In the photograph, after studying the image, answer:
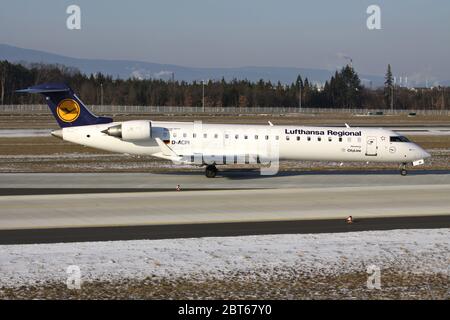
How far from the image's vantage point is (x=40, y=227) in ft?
62.2

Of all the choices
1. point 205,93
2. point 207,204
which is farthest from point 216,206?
point 205,93

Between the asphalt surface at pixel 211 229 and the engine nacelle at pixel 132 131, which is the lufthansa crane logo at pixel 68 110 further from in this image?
the asphalt surface at pixel 211 229

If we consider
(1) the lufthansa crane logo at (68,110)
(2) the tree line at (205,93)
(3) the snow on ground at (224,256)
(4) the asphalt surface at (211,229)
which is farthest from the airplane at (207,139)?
(2) the tree line at (205,93)

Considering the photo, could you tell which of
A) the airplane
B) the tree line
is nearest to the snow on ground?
the airplane

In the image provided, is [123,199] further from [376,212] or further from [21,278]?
[21,278]

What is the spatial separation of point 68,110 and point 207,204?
34.7 ft

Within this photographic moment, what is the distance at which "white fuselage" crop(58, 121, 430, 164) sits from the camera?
30297 millimetres

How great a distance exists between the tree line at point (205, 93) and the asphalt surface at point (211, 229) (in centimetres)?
13265

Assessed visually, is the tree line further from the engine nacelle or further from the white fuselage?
the engine nacelle

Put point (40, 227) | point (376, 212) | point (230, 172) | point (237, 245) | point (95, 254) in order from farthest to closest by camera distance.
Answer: point (230, 172) → point (376, 212) → point (40, 227) → point (237, 245) → point (95, 254)

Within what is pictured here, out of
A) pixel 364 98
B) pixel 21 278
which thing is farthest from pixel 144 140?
pixel 364 98

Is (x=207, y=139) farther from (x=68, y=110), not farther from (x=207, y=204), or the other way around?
(x=207, y=204)
